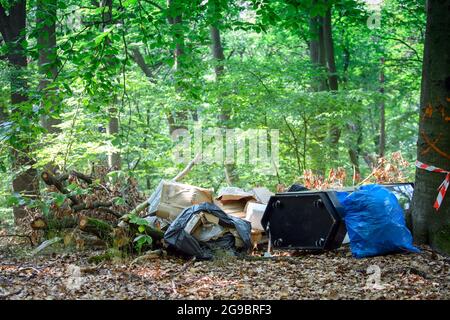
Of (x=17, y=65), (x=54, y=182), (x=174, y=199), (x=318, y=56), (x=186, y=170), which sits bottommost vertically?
(x=186, y=170)

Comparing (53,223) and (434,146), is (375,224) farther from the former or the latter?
(53,223)

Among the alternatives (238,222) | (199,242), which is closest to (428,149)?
(238,222)

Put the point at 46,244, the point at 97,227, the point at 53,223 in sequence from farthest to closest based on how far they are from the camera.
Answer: the point at 53,223 → the point at 46,244 → the point at 97,227

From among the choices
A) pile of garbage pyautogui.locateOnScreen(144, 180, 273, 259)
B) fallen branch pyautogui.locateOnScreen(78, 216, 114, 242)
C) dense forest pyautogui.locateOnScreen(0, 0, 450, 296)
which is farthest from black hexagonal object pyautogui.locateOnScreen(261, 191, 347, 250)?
fallen branch pyautogui.locateOnScreen(78, 216, 114, 242)

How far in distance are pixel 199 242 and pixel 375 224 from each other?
7.19 ft

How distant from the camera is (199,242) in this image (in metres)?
7.81

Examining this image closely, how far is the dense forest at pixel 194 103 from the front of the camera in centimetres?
774

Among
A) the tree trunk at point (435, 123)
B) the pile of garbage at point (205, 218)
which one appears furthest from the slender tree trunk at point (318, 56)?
the tree trunk at point (435, 123)

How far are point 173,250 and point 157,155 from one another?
691cm

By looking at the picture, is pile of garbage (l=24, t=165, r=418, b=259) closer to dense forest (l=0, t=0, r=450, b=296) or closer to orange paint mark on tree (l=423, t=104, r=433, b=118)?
dense forest (l=0, t=0, r=450, b=296)

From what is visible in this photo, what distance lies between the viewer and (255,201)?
9383 millimetres

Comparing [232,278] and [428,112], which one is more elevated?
[428,112]

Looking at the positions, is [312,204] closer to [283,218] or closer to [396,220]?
[283,218]
